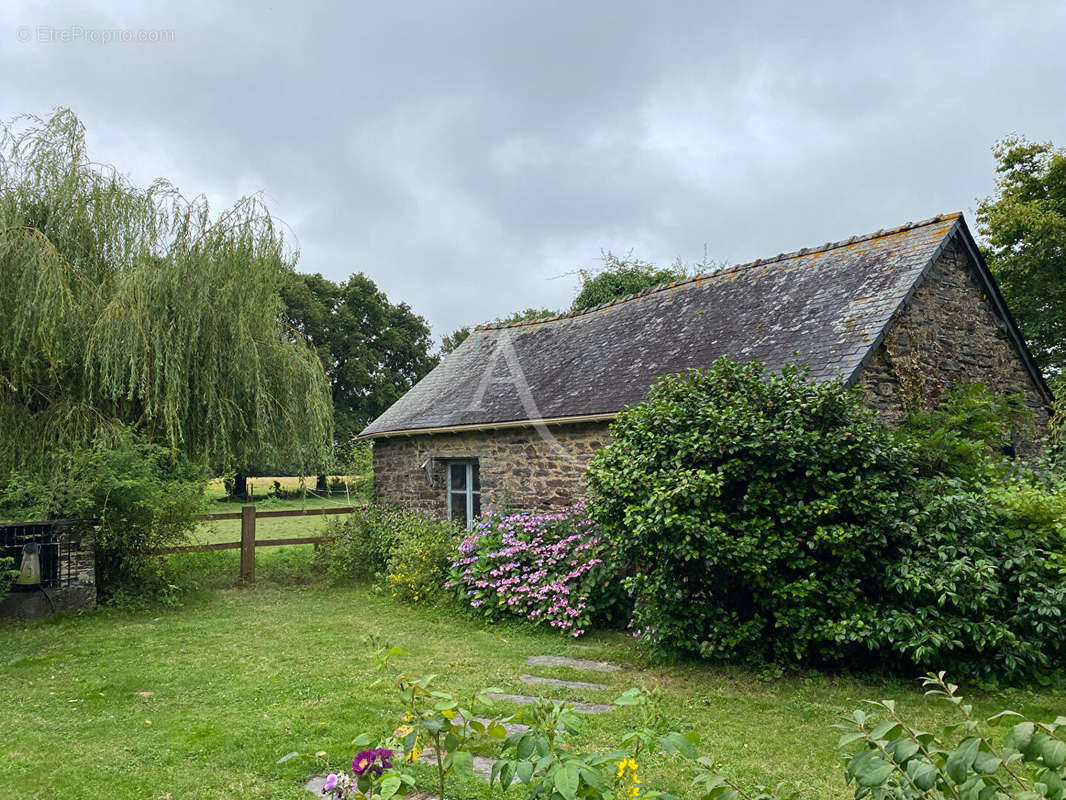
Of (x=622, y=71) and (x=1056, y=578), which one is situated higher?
(x=622, y=71)

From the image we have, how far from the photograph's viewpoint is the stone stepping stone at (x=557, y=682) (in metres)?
5.86

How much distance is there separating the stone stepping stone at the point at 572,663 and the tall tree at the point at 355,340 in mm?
24107

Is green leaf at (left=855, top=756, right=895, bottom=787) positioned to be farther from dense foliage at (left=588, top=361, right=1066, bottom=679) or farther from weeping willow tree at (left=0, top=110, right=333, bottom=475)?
weeping willow tree at (left=0, top=110, right=333, bottom=475)

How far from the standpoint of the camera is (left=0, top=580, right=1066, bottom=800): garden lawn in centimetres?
404

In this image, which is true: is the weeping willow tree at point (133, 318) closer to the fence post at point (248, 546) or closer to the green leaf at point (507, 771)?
the fence post at point (248, 546)

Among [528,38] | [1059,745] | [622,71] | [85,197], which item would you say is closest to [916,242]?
[622,71]

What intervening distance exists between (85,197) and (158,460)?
12.6 feet

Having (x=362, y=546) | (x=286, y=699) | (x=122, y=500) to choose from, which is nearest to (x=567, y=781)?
(x=286, y=699)

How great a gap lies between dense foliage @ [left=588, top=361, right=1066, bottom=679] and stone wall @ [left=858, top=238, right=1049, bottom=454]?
1.13m

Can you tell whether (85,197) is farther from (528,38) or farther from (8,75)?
(528,38)

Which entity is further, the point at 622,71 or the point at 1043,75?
the point at 1043,75

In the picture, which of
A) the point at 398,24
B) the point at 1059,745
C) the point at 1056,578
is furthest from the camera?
the point at 398,24

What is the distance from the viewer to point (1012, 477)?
6.49 m

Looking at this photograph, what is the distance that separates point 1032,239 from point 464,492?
16.8 m
